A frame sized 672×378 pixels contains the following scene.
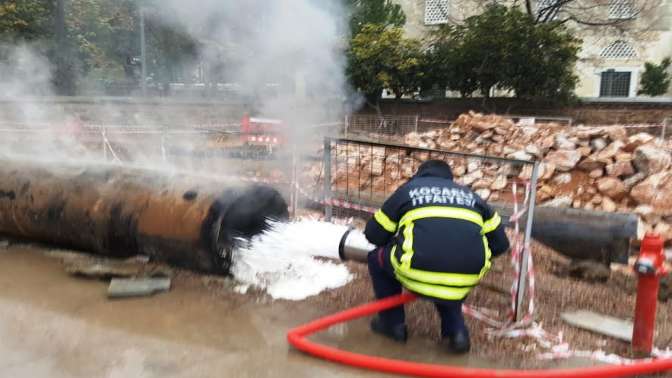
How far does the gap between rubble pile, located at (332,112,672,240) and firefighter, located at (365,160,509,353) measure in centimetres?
324

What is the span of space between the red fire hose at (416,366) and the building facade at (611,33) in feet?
59.1

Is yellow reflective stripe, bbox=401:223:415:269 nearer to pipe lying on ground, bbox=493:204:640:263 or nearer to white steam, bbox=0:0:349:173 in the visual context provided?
pipe lying on ground, bbox=493:204:640:263

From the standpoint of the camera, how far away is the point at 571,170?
767 cm

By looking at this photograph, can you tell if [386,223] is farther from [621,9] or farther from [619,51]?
[619,51]

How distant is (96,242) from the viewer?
12.6 feet

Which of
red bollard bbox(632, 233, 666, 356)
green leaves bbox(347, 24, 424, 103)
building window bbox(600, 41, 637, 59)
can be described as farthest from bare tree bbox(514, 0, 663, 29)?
red bollard bbox(632, 233, 666, 356)

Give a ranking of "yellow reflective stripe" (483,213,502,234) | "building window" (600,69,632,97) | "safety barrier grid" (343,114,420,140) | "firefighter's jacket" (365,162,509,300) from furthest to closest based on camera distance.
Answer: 1. "building window" (600,69,632,97)
2. "safety barrier grid" (343,114,420,140)
3. "yellow reflective stripe" (483,213,502,234)
4. "firefighter's jacket" (365,162,509,300)

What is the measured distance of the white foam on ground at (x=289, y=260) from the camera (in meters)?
3.51

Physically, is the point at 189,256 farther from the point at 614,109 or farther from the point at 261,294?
the point at 614,109

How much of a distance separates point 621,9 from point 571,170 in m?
15.0

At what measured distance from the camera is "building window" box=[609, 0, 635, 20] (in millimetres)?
19013

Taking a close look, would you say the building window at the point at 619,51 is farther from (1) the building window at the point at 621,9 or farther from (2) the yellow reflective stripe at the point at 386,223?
(2) the yellow reflective stripe at the point at 386,223

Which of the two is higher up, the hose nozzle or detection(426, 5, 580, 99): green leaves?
detection(426, 5, 580, 99): green leaves

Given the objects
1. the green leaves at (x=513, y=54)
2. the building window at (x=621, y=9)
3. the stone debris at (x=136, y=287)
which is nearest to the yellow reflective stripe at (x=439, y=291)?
the stone debris at (x=136, y=287)
